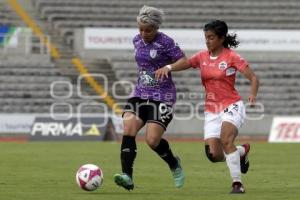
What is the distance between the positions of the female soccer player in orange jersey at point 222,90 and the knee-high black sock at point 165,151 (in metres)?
0.57

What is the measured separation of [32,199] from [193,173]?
17.8 ft

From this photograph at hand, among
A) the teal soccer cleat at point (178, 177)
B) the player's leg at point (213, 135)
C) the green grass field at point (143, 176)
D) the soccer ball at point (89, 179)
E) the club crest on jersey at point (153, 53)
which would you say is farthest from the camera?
the teal soccer cleat at point (178, 177)

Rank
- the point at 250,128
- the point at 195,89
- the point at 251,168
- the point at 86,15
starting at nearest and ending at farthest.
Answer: the point at 251,168 → the point at 250,128 → the point at 195,89 → the point at 86,15

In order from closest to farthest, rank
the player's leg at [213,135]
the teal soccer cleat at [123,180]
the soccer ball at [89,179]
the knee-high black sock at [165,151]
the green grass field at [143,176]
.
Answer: the green grass field at [143,176] → the teal soccer cleat at [123,180] → the soccer ball at [89,179] → the player's leg at [213,135] → the knee-high black sock at [165,151]

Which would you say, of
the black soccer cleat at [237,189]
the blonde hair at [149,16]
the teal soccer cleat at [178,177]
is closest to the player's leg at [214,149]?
the teal soccer cleat at [178,177]

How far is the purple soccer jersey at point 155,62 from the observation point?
1156 cm

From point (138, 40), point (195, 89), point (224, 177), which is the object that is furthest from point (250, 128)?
point (138, 40)

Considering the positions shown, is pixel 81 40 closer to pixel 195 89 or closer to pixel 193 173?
pixel 195 89

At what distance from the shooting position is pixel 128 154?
11.3 m

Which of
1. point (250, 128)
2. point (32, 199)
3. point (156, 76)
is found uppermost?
point (156, 76)

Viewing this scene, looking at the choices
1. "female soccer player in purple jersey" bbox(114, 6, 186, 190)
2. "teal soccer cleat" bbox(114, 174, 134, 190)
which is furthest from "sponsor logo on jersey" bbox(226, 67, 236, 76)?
"teal soccer cleat" bbox(114, 174, 134, 190)

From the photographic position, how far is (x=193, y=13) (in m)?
38.5

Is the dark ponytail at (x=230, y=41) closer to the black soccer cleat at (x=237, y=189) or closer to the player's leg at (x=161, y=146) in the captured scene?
the player's leg at (x=161, y=146)

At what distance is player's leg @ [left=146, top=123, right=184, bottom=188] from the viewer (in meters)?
11.4
